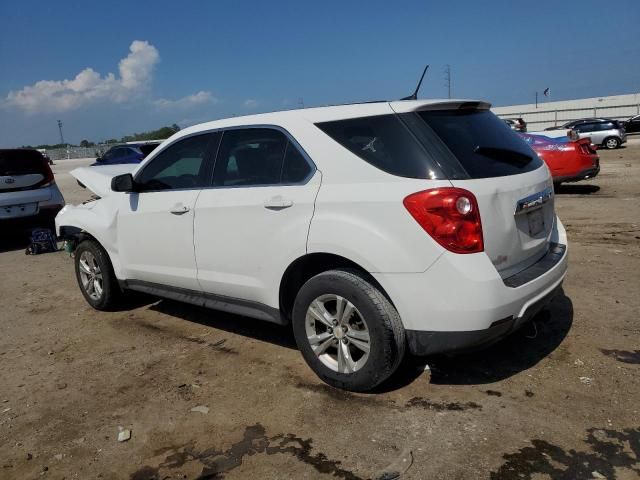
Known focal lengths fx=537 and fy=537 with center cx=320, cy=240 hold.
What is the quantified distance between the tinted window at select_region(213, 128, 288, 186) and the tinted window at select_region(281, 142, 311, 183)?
5 cm

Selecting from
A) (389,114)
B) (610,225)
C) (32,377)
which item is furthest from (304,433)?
(610,225)

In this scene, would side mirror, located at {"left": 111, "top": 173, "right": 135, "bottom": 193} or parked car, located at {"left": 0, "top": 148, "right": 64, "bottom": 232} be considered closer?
side mirror, located at {"left": 111, "top": 173, "right": 135, "bottom": 193}

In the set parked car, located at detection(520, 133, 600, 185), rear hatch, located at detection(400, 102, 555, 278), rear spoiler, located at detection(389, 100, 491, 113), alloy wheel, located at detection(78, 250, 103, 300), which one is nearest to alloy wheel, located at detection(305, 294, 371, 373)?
rear hatch, located at detection(400, 102, 555, 278)

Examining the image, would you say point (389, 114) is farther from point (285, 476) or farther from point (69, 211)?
point (69, 211)

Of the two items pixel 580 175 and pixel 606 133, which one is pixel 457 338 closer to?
pixel 580 175

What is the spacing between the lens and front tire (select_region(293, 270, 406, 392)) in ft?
10.4

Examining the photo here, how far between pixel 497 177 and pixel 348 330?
1.30 metres

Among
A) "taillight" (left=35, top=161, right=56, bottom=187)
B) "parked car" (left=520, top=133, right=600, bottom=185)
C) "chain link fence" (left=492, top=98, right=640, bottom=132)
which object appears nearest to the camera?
"taillight" (left=35, top=161, right=56, bottom=187)

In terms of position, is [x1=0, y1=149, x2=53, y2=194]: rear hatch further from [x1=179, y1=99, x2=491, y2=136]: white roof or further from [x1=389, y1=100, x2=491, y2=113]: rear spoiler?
[x1=389, y1=100, x2=491, y2=113]: rear spoiler

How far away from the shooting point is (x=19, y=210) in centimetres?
925

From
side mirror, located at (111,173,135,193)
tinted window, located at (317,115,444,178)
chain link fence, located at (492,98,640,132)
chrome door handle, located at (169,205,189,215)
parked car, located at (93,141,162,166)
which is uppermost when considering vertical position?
chain link fence, located at (492,98,640,132)

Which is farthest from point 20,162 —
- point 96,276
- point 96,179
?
point 96,276

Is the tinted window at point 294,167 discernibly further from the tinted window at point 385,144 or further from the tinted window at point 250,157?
the tinted window at point 385,144

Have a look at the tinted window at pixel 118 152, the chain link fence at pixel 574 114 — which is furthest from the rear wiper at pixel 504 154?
the chain link fence at pixel 574 114
